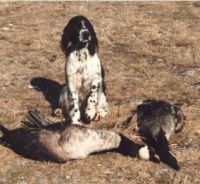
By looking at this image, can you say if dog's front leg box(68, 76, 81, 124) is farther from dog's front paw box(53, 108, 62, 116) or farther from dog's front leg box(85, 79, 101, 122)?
dog's front paw box(53, 108, 62, 116)

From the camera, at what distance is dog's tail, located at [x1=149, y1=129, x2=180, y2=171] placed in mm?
9984

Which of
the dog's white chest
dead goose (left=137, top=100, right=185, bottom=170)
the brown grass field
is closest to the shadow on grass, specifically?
the brown grass field

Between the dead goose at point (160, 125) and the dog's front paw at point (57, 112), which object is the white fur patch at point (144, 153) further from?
the dog's front paw at point (57, 112)

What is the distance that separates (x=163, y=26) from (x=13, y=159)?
8.07 metres

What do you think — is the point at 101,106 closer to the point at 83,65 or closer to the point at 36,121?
the point at 83,65

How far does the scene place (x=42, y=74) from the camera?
1403 centimetres

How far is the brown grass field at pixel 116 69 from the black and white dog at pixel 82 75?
0.97 ft

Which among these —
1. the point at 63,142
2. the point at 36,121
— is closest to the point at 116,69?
the point at 36,121

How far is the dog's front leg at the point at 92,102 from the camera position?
11500mm

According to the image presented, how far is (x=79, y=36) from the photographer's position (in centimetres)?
1102

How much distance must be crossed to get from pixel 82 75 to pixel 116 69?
2893 millimetres

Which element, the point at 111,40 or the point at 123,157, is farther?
the point at 111,40

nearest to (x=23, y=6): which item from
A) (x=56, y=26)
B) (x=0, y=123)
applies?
(x=56, y=26)

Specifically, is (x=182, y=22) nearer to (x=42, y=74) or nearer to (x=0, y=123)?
(x=42, y=74)
